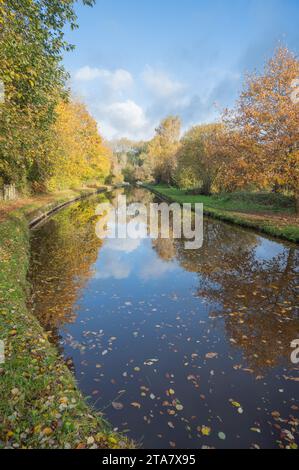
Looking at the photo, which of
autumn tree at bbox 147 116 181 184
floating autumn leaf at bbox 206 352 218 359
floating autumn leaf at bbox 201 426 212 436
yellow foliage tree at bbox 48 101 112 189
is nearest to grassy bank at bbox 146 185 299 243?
floating autumn leaf at bbox 206 352 218 359

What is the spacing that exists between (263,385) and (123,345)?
9.67 feet

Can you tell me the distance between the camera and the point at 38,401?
4.01 meters

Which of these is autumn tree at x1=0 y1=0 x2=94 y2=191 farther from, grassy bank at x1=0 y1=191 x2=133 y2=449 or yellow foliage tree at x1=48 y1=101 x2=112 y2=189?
yellow foliage tree at x1=48 y1=101 x2=112 y2=189

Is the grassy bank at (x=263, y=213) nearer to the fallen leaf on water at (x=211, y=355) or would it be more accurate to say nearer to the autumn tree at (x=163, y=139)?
the fallen leaf on water at (x=211, y=355)

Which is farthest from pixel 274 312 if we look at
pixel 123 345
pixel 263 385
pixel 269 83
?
pixel 269 83

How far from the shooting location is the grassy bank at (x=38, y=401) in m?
3.48

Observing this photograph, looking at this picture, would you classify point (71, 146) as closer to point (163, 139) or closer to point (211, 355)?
point (211, 355)

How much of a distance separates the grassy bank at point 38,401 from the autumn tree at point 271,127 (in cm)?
1864

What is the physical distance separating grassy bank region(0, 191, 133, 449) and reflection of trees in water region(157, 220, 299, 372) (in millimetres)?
3491

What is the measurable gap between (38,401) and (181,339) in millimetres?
3504

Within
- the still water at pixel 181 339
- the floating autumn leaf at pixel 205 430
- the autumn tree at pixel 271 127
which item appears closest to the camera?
the floating autumn leaf at pixel 205 430

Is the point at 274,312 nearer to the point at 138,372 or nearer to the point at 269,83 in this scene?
the point at 138,372

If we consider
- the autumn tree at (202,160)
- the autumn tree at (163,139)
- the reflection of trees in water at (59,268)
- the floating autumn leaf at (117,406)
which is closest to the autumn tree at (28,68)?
the reflection of trees in water at (59,268)

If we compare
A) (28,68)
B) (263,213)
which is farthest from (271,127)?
(28,68)
